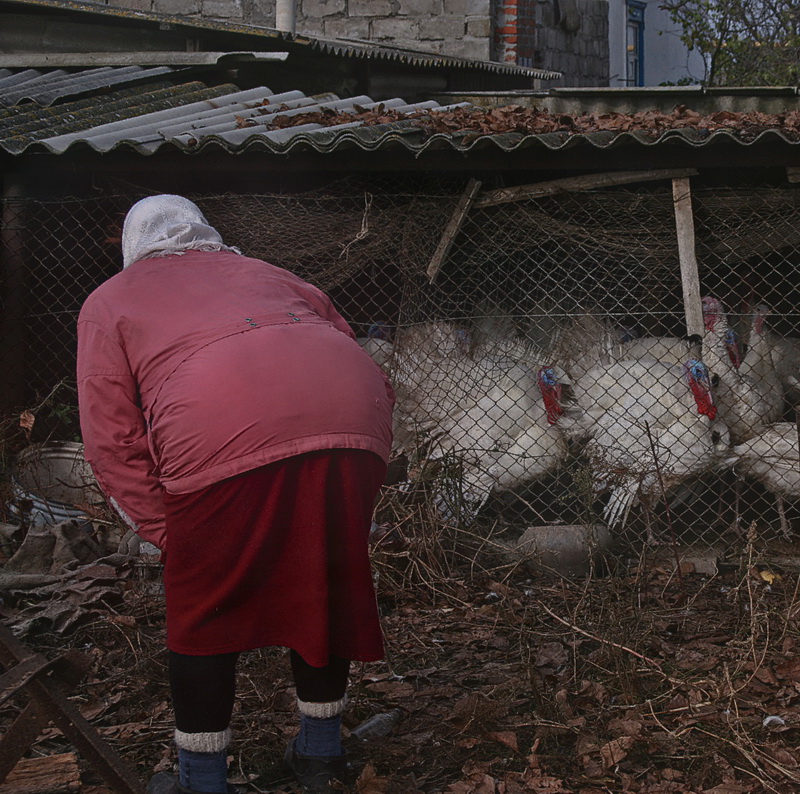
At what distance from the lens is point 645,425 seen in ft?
17.0

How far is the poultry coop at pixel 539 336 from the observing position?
5.15 metres

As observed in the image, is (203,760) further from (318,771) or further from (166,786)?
(318,771)

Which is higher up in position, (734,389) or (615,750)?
(734,389)

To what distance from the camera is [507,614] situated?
4.32 m

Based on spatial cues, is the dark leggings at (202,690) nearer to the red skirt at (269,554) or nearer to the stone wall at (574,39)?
the red skirt at (269,554)

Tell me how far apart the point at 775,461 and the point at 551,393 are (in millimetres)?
1303

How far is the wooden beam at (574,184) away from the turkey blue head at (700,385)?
1063 millimetres

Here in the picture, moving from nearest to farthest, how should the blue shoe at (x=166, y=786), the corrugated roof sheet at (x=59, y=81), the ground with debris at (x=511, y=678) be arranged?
1. the blue shoe at (x=166, y=786)
2. the ground with debris at (x=511, y=678)
3. the corrugated roof sheet at (x=59, y=81)

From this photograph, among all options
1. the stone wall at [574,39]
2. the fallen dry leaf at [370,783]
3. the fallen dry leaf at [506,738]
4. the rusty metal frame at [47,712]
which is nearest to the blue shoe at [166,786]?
the rusty metal frame at [47,712]

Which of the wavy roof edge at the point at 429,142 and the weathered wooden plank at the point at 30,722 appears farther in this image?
the wavy roof edge at the point at 429,142

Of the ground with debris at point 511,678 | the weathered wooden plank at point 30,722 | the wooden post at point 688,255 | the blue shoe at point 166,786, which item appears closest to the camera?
the weathered wooden plank at point 30,722

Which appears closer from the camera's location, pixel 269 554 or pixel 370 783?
pixel 269 554

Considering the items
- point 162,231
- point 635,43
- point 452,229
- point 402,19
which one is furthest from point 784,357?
point 635,43

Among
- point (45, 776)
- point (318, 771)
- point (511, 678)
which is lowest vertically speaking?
point (511, 678)
